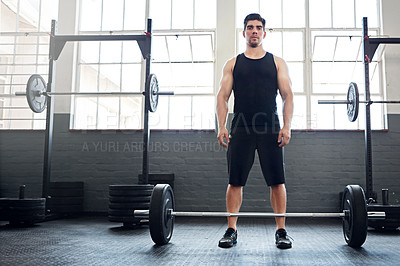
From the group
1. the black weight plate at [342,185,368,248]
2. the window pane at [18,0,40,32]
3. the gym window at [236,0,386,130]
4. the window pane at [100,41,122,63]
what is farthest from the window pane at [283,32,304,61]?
the window pane at [18,0,40,32]

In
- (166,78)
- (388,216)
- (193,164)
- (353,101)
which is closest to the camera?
(388,216)

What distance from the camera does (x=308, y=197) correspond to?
4270 millimetres

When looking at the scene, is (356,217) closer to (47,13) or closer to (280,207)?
(280,207)

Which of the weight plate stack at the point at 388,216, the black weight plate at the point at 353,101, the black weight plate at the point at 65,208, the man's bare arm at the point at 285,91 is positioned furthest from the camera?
the black weight plate at the point at 65,208

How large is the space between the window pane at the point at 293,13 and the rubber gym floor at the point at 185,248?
245 centimetres

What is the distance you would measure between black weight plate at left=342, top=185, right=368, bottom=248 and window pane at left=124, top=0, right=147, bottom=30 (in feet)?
11.2

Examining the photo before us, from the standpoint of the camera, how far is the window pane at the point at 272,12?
183 inches

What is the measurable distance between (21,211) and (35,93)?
1.03m

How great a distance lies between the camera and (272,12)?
465 cm

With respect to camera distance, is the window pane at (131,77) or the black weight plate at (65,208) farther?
the window pane at (131,77)

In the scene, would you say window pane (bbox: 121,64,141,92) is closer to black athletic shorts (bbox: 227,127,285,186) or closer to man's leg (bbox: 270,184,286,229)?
black athletic shorts (bbox: 227,127,285,186)

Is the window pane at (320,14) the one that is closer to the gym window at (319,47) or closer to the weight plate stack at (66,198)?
the gym window at (319,47)

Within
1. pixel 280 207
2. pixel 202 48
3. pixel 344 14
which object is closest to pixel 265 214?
pixel 280 207

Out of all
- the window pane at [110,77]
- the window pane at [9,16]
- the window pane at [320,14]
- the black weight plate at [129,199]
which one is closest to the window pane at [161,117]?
the window pane at [110,77]
